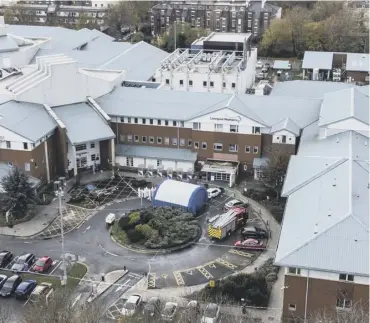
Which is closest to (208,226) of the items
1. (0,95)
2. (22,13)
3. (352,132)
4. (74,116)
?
(352,132)

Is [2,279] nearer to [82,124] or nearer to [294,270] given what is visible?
[294,270]

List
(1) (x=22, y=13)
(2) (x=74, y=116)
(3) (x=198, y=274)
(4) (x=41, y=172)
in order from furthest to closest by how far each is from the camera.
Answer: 1. (1) (x=22, y=13)
2. (2) (x=74, y=116)
3. (4) (x=41, y=172)
4. (3) (x=198, y=274)

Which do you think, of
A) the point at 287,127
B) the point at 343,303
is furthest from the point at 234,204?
the point at 343,303

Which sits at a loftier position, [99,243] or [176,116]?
[176,116]

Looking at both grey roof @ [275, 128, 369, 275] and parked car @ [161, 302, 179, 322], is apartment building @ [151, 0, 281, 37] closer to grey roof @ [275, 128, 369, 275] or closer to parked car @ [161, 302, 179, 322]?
grey roof @ [275, 128, 369, 275]

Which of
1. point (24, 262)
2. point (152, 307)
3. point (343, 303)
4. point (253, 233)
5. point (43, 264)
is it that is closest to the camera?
point (343, 303)

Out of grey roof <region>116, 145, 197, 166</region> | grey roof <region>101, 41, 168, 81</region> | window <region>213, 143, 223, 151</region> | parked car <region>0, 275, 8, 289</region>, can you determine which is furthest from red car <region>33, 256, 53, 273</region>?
grey roof <region>101, 41, 168, 81</region>

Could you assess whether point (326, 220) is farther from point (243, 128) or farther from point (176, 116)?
point (176, 116)
